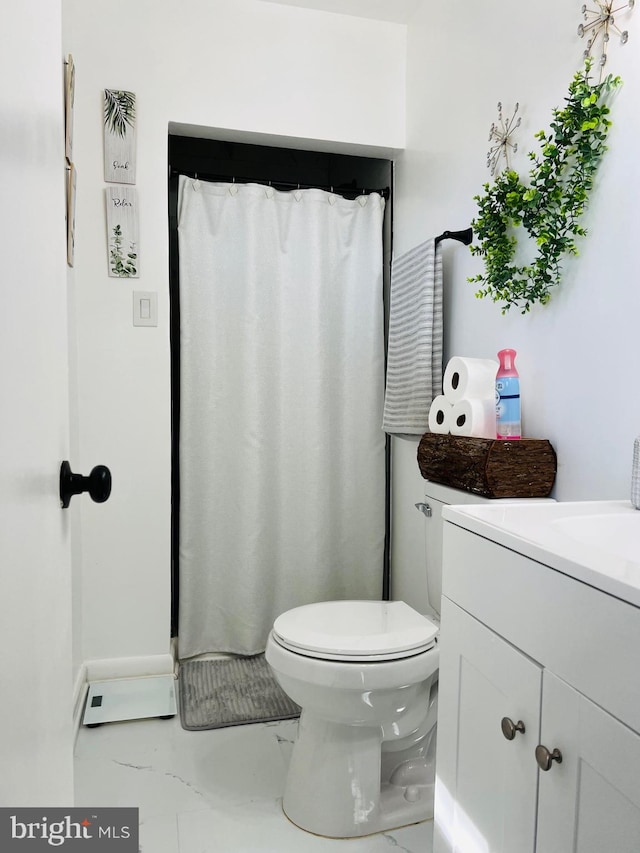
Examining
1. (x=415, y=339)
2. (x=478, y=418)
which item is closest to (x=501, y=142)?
(x=415, y=339)

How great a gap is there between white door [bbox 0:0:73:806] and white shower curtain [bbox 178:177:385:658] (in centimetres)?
162

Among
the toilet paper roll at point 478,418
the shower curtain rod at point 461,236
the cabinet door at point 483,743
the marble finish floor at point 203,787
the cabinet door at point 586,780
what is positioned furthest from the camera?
the shower curtain rod at point 461,236

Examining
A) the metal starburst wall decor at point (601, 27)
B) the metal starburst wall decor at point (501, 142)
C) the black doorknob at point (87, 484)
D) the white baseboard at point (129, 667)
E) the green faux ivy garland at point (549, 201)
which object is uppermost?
the metal starburst wall decor at point (601, 27)

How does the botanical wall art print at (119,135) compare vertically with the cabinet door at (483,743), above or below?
above

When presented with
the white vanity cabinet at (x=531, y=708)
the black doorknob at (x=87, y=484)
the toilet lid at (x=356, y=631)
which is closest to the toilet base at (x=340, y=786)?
the toilet lid at (x=356, y=631)

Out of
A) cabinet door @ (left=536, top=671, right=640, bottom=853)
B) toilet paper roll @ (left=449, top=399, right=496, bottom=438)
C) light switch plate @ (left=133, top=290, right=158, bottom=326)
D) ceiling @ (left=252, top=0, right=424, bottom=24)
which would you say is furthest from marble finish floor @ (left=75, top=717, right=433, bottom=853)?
ceiling @ (left=252, top=0, right=424, bottom=24)

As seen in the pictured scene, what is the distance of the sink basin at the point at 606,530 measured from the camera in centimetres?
101

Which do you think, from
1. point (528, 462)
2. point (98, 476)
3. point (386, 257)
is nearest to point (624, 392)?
point (528, 462)

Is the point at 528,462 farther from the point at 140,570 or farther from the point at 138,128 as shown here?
the point at 138,128

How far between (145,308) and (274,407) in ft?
1.97

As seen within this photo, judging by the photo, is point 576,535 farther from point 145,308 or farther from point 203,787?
point 145,308

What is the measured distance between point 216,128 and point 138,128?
0.27 metres

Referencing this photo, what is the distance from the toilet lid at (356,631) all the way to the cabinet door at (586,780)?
68cm

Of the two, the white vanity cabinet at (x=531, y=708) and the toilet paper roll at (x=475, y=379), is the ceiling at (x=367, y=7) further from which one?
the white vanity cabinet at (x=531, y=708)
